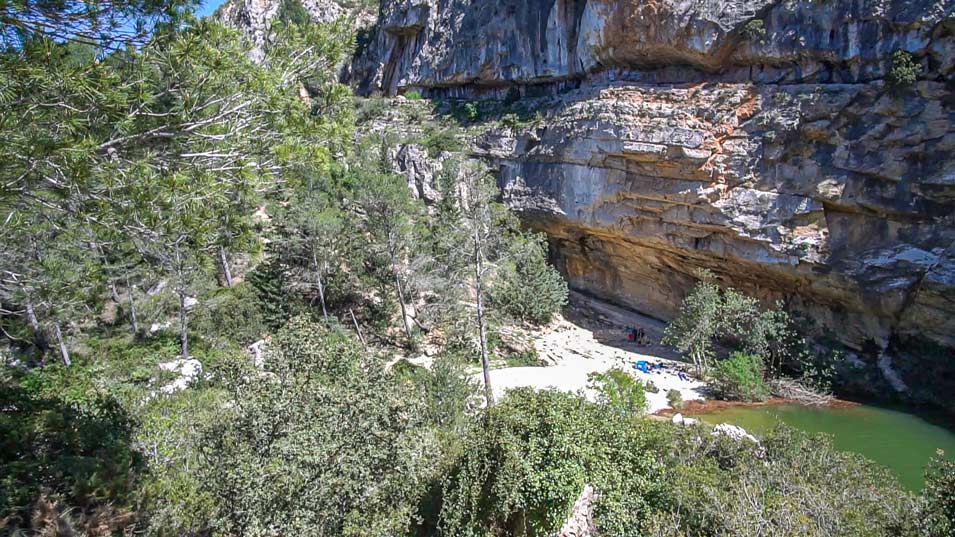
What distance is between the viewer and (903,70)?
15.9 meters

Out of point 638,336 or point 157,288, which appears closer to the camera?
point 157,288

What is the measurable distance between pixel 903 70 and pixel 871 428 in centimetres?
1134

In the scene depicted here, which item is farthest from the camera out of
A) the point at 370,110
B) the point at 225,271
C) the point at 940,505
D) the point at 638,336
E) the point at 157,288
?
the point at 370,110

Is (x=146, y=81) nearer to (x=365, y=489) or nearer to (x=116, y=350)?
(x=365, y=489)

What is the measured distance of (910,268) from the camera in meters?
16.0

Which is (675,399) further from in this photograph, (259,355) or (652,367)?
(259,355)

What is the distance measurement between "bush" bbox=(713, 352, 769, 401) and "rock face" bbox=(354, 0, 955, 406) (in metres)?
4.12

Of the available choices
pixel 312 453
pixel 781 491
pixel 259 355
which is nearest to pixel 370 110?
pixel 259 355

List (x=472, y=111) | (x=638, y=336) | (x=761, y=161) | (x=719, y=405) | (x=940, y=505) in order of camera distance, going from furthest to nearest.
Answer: (x=472, y=111), (x=638, y=336), (x=761, y=161), (x=719, y=405), (x=940, y=505)

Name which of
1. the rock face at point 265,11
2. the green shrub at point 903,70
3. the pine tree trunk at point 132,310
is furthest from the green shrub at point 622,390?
the rock face at point 265,11

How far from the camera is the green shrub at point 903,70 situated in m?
15.8

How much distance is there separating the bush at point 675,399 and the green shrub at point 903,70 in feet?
40.7

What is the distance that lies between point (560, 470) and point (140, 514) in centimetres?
388

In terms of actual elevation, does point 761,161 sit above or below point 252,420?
above
